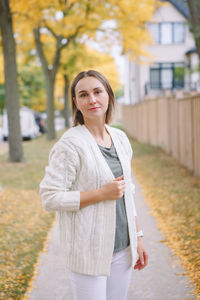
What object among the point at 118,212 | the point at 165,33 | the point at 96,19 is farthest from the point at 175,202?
the point at 165,33

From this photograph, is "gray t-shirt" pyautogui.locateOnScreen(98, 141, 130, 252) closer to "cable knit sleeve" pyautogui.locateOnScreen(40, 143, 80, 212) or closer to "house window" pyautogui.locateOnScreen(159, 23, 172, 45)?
"cable knit sleeve" pyautogui.locateOnScreen(40, 143, 80, 212)

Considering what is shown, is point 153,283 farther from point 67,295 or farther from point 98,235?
point 98,235

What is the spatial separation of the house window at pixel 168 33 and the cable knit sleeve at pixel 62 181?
32938mm

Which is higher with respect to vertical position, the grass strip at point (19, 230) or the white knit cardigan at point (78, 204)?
the white knit cardigan at point (78, 204)

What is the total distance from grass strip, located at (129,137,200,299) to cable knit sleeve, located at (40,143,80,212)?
2231 millimetres

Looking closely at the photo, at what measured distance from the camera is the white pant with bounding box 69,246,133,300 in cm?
211

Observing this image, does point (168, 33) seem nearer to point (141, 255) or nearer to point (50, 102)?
point (50, 102)

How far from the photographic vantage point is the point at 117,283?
236 cm

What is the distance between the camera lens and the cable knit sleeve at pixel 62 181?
202 centimetres

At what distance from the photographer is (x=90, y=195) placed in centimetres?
203

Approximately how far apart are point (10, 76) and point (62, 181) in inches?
399

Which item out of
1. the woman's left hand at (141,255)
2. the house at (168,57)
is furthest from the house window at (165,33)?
the woman's left hand at (141,255)

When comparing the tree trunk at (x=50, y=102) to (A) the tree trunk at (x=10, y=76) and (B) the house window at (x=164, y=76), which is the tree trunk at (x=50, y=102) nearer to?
(A) the tree trunk at (x=10, y=76)

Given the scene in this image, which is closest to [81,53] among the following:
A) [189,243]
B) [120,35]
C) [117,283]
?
[120,35]
